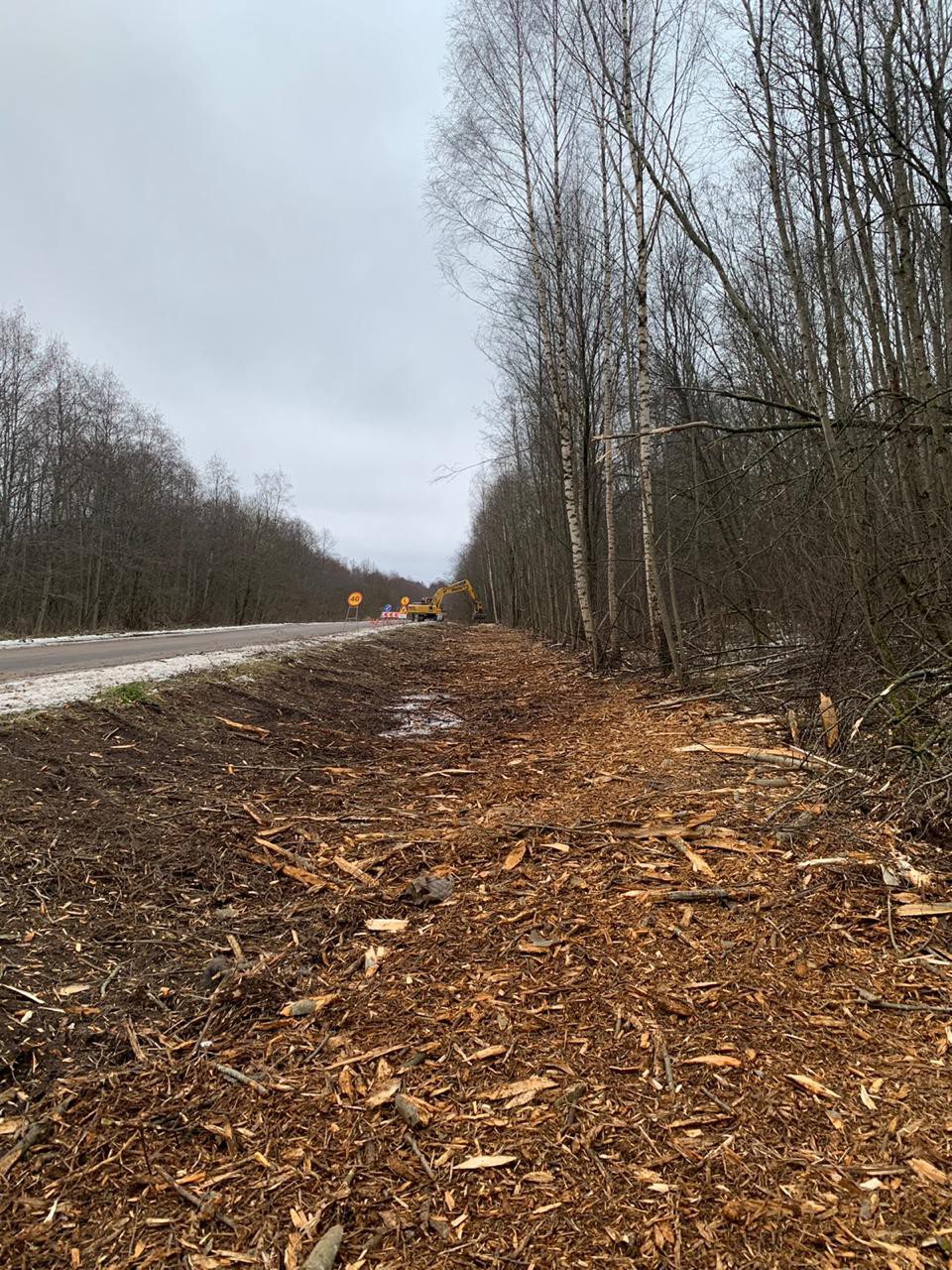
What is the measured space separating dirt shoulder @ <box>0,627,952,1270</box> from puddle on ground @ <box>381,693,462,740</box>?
9.29 feet

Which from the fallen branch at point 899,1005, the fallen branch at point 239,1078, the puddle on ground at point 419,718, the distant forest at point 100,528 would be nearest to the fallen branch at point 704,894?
the fallen branch at point 899,1005

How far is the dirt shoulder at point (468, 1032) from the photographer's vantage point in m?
1.63

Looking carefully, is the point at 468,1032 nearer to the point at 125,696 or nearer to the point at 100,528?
the point at 125,696

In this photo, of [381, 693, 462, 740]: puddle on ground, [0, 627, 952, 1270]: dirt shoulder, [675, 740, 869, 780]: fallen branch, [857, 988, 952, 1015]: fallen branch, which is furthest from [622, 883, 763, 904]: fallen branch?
[381, 693, 462, 740]: puddle on ground

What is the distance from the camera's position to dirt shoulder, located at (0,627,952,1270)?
163cm

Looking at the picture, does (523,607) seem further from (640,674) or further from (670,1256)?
(670,1256)

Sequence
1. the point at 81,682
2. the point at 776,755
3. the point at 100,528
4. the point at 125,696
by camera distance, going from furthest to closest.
Result: 1. the point at 100,528
2. the point at 81,682
3. the point at 125,696
4. the point at 776,755

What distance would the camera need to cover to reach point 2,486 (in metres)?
29.4

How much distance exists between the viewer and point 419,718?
836cm

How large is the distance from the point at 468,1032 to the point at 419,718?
6106mm

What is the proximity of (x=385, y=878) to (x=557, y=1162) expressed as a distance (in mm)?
1893

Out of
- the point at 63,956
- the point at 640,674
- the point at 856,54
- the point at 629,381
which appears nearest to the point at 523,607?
the point at 629,381

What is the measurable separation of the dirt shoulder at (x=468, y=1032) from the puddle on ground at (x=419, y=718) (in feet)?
9.29

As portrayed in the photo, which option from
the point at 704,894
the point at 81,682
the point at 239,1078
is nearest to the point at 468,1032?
the point at 239,1078
